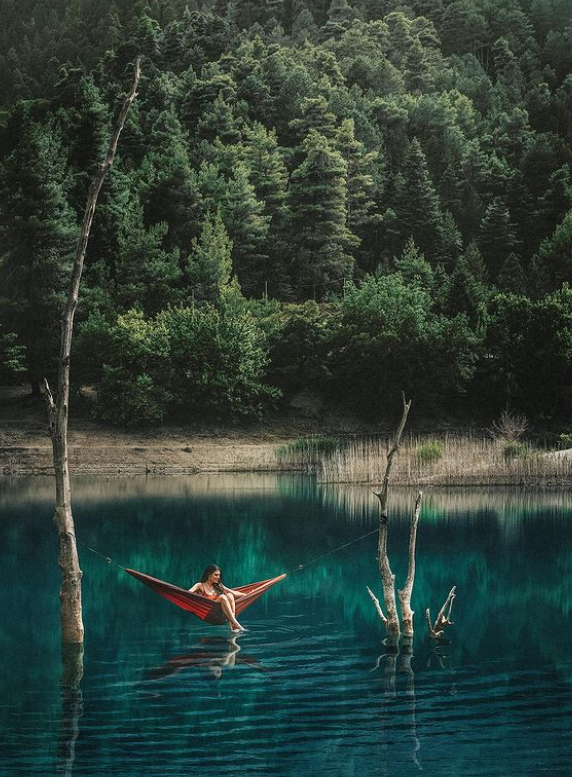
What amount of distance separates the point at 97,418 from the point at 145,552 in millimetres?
29102

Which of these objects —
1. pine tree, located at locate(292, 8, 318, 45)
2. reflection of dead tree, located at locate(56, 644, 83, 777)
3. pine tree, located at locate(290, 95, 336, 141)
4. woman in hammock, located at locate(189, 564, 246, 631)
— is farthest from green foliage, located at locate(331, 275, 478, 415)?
pine tree, located at locate(292, 8, 318, 45)

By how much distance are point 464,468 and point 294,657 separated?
23918 millimetres

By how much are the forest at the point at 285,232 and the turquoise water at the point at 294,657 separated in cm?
2523

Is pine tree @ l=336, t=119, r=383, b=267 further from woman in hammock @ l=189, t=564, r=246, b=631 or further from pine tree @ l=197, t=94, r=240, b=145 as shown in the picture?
woman in hammock @ l=189, t=564, r=246, b=631

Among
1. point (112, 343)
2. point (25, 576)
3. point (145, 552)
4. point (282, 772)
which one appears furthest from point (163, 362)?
point (282, 772)

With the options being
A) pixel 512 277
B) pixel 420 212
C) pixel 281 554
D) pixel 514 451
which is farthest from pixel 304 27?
pixel 281 554

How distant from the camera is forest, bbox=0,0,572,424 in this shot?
6231 centimetres

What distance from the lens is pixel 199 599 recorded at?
21375mm

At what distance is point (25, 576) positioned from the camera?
27.7 meters

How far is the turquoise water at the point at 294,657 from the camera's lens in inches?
588

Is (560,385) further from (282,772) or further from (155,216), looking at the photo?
(282,772)

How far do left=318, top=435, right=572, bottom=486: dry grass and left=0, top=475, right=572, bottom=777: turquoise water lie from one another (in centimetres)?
533

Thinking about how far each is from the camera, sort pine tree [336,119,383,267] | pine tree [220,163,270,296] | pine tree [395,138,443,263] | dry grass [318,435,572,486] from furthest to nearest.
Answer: pine tree [336,119,383,267], pine tree [395,138,443,263], pine tree [220,163,270,296], dry grass [318,435,572,486]

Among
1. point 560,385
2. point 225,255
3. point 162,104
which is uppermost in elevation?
point 162,104
